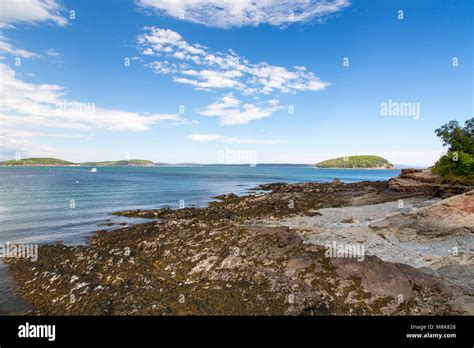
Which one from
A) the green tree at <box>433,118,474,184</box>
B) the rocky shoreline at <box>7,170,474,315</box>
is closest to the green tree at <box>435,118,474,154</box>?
the green tree at <box>433,118,474,184</box>

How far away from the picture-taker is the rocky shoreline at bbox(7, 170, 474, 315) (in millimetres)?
11766

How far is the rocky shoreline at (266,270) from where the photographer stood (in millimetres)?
11766

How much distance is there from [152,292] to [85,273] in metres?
5.96

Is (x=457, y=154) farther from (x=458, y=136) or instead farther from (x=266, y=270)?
(x=266, y=270)

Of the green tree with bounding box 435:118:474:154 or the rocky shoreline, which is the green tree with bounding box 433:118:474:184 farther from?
the rocky shoreline

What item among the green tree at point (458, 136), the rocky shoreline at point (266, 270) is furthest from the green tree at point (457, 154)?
the rocky shoreline at point (266, 270)

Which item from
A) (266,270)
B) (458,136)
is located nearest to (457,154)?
(458,136)

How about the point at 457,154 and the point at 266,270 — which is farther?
the point at 457,154

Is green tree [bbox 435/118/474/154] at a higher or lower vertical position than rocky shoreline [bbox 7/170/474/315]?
higher

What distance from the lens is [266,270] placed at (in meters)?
14.9

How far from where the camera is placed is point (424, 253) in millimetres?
16859

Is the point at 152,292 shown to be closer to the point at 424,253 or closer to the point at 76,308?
the point at 76,308
